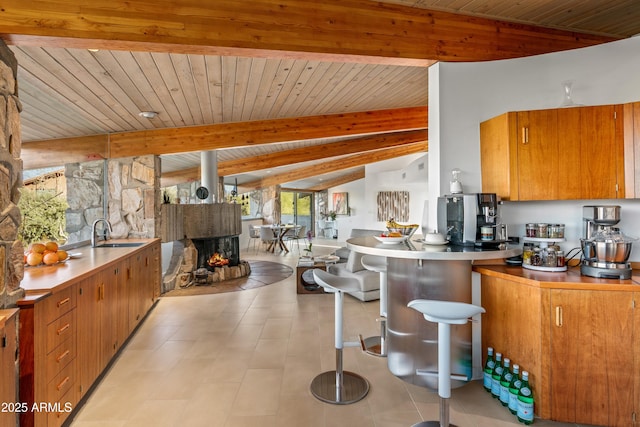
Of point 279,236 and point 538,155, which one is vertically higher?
point 538,155

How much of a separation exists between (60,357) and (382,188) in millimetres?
8707

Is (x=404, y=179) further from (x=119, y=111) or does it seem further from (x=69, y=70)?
(x=69, y=70)

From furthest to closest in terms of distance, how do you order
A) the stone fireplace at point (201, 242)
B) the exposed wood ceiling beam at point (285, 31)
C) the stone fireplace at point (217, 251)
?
the stone fireplace at point (217, 251)
the stone fireplace at point (201, 242)
the exposed wood ceiling beam at point (285, 31)

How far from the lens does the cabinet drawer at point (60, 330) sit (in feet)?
5.97

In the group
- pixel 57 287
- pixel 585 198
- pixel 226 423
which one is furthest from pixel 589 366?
pixel 57 287

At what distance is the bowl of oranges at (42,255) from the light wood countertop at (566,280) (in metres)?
3.29

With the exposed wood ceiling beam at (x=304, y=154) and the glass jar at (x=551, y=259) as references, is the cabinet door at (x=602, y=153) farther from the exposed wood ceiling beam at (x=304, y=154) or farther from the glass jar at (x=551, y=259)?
the exposed wood ceiling beam at (x=304, y=154)

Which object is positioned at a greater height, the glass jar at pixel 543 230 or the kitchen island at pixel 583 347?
the glass jar at pixel 543 230

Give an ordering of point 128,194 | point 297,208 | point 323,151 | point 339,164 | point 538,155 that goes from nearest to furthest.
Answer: point 538,155, point 128,194, point 323,151, point 339,164, point 297,208

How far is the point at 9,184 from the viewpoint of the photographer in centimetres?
177

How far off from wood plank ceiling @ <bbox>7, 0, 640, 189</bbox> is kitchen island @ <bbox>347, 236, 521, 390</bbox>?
159cm

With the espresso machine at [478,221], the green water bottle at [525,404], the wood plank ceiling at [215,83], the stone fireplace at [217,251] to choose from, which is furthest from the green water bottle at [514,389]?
the stone fireplace at [217,251]

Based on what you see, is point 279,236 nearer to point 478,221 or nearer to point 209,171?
point 209,171

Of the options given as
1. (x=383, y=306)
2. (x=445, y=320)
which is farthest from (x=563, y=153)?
(x=383, y=306)
